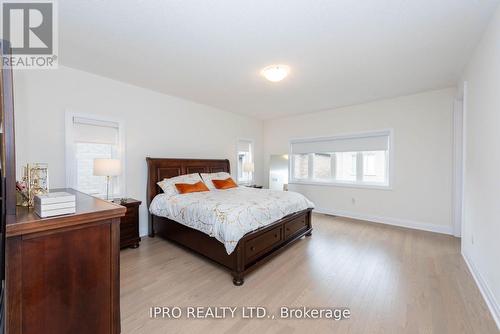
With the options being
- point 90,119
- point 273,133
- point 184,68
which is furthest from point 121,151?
point 273,133

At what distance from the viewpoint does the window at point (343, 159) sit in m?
4.43

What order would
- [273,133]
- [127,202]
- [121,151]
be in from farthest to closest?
1. [273,133]
2. [121,151]
3. [127,202]

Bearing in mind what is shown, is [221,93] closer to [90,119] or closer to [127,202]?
[90,119]

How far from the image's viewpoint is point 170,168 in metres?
3.92

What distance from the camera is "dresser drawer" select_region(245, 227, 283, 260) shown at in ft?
7.90

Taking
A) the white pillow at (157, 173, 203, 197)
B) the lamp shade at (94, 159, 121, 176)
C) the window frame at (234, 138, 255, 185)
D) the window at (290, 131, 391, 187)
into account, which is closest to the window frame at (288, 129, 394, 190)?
the window at (290, 131, 391, 187)

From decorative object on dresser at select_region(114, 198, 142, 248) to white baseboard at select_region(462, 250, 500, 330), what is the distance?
3919 millimetres

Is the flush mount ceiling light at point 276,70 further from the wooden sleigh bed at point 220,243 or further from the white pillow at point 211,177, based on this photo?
the white pillow at point 211,177

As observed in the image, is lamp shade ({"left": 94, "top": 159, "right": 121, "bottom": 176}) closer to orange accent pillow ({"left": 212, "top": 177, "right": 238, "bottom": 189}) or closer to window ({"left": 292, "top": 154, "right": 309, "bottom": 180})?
orange accent pillow ({"left": 212, "top": 177, "right": 238, "bottom": 189})

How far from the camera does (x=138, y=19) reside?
6.37 ft

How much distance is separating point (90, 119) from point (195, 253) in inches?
97.4

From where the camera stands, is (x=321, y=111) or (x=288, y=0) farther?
(x=321, y=111)
